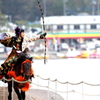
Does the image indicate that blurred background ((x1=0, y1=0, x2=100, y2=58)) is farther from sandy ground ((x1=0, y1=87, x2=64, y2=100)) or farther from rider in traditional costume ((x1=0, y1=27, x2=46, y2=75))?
rider in traditional costume ((x1=0, y1=27, x2=46, y2=75))

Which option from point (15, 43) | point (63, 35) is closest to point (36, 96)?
point (15, 43)

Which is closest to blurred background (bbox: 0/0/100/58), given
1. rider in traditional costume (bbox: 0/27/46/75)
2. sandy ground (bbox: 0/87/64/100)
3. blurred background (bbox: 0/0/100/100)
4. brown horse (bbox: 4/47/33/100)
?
blurred background (bbox: 0/0/100/100)

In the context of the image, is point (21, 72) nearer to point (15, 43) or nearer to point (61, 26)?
point (15, 43)

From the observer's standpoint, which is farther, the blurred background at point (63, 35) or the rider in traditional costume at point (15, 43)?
the blurred background at point (63, 35)

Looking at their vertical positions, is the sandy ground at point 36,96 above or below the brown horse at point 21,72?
below

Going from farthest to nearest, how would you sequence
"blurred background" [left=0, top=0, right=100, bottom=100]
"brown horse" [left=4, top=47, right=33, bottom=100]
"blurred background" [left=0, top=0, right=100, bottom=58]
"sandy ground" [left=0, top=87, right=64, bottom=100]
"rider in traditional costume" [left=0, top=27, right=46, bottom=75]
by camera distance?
→ 1. "blurred background" [left=0, top=0, right=100, bottom=58]
2. "blurred background" [left=0, top=0, right=100, bottom=100]
3. "sandy ground" [left=0, top=87, right=64, bottom=100]
4. "rider in traditional costume" [left=0, top=27, right=46, bottom=75]
5. "brown horse" [left=4, top=47, right=33, bottom=100]

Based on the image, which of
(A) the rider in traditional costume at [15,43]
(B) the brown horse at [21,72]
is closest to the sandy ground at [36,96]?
(A) the rider in traditional costume at [15,43]

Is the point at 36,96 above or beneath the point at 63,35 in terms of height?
above

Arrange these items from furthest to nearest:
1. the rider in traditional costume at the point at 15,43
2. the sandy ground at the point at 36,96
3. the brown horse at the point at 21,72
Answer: the sandy ground at the point at 36,96
the rider in traditional costume at the point at 15,43
the brown horse at the point at 21,72

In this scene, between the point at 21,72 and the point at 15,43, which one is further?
the point at 15,43

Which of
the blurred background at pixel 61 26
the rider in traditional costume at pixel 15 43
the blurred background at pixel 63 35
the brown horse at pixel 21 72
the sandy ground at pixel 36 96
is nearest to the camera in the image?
the brown horse at pixel 21 72

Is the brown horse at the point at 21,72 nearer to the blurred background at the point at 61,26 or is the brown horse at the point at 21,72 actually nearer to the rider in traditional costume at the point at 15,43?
the rider in traditional costume at the point at 15,43

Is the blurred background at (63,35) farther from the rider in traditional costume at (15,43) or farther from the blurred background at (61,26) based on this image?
the rider in traditional costume at (15,43)

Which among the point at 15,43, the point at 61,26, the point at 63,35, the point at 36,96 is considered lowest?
the point at 63,35
